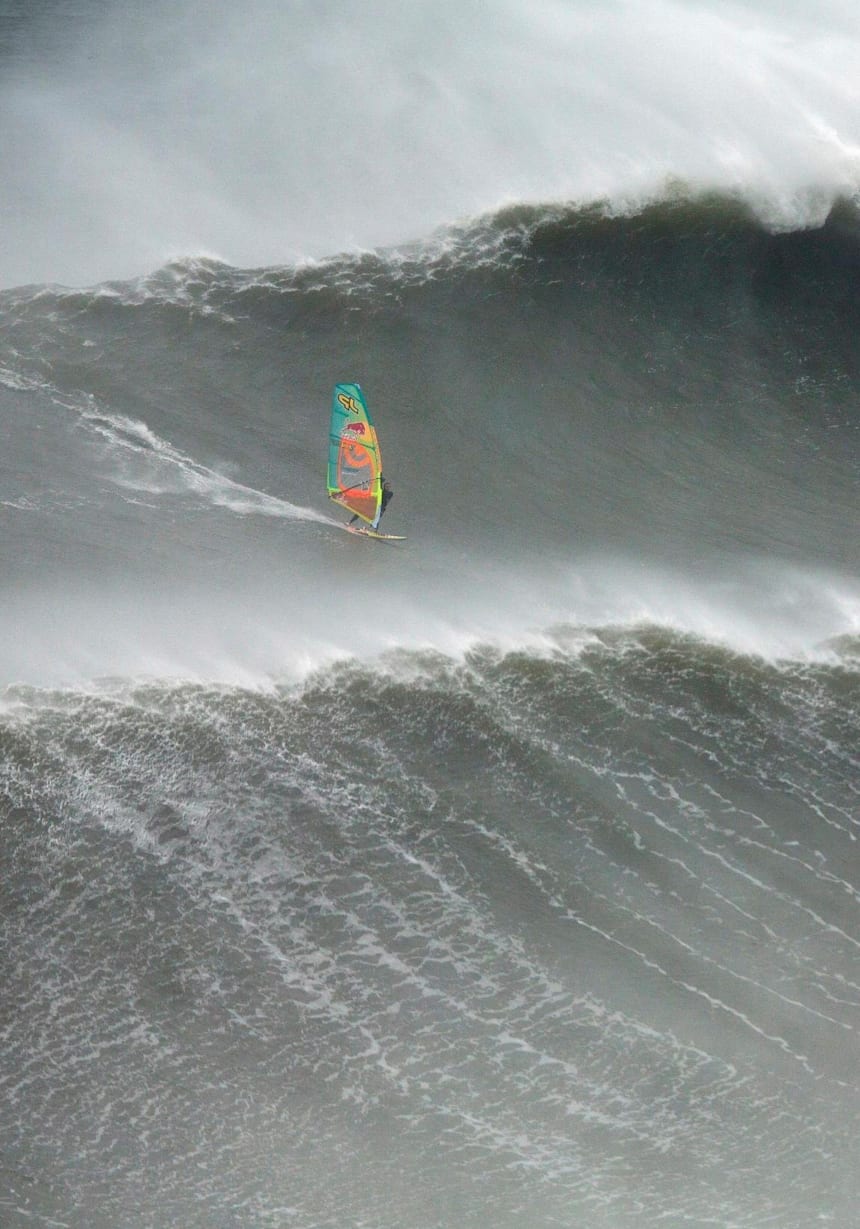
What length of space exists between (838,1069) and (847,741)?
11.9 feet

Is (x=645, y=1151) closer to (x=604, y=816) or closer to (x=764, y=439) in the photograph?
(x=604, y=816)

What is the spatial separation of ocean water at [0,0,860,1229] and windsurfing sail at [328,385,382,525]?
45cm

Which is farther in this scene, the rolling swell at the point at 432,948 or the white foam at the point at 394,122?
the white foam at the point at 394,122

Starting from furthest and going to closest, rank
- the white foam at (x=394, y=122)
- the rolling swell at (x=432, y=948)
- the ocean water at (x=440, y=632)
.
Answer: the white foam at (x=394, y=122)
the ocean water at (x=440, y=632)
the rolling swell at (x=432, y=948)

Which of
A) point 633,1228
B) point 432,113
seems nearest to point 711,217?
point 432,113

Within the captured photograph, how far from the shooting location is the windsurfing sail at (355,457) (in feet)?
56.5

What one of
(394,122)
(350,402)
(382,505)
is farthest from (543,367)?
(394,122)

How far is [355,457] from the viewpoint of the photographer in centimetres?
1736

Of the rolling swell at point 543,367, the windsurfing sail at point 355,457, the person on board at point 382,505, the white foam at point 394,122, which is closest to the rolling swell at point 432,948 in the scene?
the person on board at point 382,505

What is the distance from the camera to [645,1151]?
44.7ft

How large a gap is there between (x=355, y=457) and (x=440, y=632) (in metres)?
2.64

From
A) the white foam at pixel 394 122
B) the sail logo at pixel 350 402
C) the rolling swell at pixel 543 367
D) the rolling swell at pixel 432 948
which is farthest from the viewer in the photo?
the white foam at pixel 394 122

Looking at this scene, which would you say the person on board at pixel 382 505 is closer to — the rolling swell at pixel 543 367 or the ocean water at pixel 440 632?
the ocean water at pixel 440 632

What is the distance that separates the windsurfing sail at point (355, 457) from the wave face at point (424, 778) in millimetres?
470
